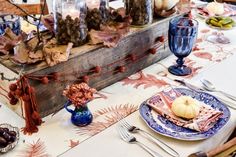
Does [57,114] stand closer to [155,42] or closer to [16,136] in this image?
[16,136]

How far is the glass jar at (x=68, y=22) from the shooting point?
104 centimetres

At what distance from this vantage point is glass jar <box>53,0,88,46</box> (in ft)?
3.41

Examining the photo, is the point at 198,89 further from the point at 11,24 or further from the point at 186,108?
the point at 11,24

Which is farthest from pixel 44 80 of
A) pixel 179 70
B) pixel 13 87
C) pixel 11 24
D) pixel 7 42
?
pixel 179 70

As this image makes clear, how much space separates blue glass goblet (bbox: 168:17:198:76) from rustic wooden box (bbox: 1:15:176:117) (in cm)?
9

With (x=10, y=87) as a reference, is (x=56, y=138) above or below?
below

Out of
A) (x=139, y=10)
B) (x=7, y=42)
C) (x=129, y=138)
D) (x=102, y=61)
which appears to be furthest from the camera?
(x=139, y=10)

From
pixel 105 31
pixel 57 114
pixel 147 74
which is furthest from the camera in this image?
pixel 147 74

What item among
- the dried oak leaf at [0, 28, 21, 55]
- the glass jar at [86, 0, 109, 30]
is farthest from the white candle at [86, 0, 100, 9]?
the dried oak leaf at [0, 28, 21, 55]

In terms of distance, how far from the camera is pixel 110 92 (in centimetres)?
114

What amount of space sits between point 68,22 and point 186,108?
0.44 m

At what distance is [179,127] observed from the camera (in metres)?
0.93

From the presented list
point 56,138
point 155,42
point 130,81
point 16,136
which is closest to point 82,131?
point 56,138

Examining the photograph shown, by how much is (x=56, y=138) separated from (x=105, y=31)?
1.34 ft
